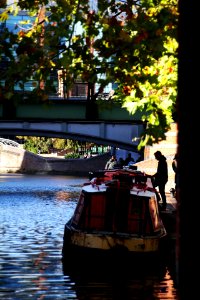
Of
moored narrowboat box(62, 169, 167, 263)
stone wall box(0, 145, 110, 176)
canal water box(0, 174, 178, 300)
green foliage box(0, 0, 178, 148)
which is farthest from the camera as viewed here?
stone wall box(0, 145, 110, 176)

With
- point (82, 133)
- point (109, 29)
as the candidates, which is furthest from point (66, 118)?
point (109, 29)

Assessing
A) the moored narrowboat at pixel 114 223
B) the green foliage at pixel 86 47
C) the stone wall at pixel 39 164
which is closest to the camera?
the green foliage at pixel 86 47

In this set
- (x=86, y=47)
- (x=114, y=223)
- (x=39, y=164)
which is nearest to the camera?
(x=86, y=47)

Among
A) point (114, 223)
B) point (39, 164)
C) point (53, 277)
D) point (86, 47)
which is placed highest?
point (86, 47)

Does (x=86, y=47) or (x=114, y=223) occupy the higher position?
(x=86, y=47)

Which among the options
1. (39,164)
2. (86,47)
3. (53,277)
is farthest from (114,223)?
(39,164)

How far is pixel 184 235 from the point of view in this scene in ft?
17.1

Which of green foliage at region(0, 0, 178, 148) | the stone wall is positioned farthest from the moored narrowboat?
the stone wall

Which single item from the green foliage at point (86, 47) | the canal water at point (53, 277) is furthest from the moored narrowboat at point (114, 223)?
the green foliage at point (86, 47)

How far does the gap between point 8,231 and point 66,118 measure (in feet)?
70.2

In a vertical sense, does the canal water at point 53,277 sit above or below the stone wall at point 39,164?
above

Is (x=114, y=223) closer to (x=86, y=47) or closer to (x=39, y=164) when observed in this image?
(x=86, y=47)

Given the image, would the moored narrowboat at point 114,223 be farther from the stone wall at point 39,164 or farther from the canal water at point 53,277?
the stone wall at point 39,164

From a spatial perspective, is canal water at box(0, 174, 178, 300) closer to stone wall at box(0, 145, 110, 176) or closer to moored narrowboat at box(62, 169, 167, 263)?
moored narrowboat at box(62, 169, 167, 263)
